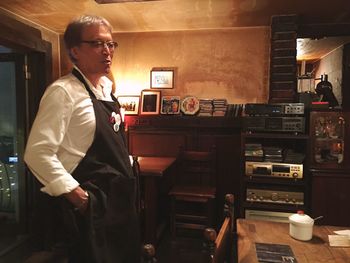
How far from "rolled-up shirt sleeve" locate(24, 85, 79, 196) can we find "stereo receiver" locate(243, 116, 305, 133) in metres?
1.93

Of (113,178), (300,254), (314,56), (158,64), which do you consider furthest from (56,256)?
(314,56)

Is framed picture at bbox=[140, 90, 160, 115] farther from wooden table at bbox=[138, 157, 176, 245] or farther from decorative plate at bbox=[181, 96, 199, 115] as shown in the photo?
wooden table at bbox=[138, 157, 176, 245]

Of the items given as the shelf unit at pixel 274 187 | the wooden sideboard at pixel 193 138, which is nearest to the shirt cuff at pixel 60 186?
the shelf unit at pixel 274 187

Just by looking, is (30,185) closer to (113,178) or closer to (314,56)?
(113,178)

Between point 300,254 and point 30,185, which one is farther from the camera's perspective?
point 30,185

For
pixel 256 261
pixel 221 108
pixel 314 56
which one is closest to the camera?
pixel 256 261

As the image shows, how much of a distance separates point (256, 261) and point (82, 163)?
806 mm

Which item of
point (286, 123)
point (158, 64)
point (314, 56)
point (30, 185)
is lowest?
point (30, 185)

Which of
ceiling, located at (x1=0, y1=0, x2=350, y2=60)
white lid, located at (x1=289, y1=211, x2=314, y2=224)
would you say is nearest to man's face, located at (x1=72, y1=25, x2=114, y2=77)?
white lid, located at (x1=289, y1=211, x2=314, y2=224)

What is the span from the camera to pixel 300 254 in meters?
1.24

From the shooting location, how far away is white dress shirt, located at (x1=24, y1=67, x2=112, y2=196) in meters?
1.08

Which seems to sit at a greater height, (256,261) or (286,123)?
(286,123)

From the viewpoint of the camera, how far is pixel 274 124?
267 cm

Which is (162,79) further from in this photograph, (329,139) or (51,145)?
(51,145)
